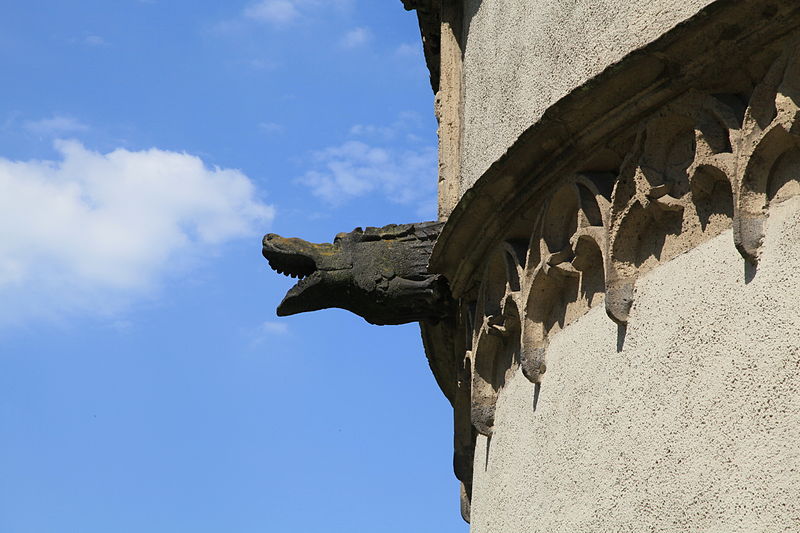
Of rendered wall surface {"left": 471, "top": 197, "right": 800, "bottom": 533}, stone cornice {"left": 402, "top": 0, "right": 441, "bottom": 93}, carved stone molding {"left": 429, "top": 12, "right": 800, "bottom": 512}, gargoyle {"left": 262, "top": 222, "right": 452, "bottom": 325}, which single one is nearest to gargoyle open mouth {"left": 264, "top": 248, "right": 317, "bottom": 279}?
gargoyle {"left": 262, "top": 222, "right": 452, "bottom": 325}

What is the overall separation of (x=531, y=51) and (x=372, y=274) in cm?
176

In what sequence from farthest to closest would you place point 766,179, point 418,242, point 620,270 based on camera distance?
point 418,242 < point 620,270 < point 766,179

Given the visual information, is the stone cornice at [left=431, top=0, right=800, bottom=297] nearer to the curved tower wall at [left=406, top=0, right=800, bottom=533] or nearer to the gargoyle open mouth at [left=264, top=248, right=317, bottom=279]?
the curved tower wall at [left=406, top=0, right=800, bottom=533]

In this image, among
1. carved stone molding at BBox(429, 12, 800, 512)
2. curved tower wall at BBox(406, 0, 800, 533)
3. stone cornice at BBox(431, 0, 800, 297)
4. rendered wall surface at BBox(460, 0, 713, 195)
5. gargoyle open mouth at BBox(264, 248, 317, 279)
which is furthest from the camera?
gargoyle open mouth at BBox(264, 248, 317, 279)

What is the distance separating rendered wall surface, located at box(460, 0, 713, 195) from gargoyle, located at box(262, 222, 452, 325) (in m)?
0.58

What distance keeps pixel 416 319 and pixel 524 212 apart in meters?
1.67

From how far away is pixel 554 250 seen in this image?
238 inches

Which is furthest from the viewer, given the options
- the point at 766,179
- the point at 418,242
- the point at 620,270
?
the point at 418,242

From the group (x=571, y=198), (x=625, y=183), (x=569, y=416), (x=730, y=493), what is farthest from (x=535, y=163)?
(x=730, y=493)

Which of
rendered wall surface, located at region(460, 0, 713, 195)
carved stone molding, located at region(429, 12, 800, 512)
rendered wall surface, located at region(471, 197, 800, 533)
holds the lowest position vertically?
rendered wall surface, located at region(471, 197, 800, 533)

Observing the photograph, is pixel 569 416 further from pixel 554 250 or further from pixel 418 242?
pixel 418 242

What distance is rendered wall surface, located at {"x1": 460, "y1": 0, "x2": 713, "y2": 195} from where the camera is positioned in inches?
220

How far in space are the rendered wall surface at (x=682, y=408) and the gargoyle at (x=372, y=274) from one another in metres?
1.76

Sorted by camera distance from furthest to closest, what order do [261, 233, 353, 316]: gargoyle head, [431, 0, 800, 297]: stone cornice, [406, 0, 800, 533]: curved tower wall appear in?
[261, 233, 353, 316]: gargoyle head < [431, 0, 800, 297]: stone cornice < [406, 0, 800, 533]: curved tower wall
